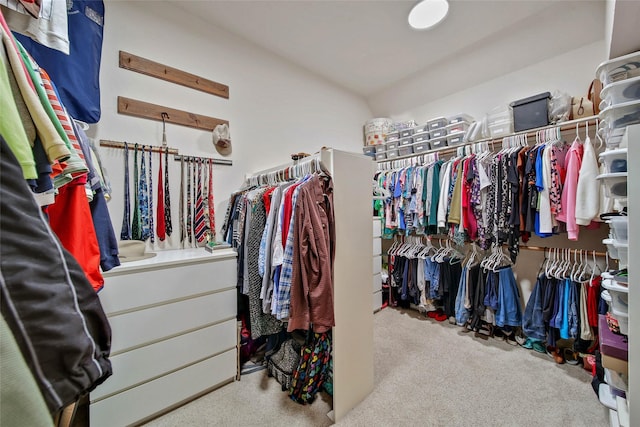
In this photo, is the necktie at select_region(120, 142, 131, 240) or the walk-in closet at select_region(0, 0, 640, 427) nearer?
the walk-in closet at select_region(0, 0, 640, 427)

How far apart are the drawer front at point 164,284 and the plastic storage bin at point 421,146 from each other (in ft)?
8.00

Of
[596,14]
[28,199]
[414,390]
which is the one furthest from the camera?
[596,14]

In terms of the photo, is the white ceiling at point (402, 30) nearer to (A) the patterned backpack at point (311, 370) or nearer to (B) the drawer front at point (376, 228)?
(B) the drawer front at point (376, 228)

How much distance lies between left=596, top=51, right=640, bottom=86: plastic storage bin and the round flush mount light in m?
1.27

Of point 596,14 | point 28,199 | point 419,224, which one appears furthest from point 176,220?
point 596,14

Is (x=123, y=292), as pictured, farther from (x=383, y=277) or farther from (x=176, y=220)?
(x=383, y=277)

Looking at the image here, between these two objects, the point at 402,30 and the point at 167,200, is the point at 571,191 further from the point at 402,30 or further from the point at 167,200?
the point at 167,200

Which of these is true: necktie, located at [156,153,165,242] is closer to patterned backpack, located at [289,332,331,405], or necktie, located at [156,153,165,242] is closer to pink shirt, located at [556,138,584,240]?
patterned backpack, located at [289,332,331,405]

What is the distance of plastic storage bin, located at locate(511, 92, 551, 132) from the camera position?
2.11 metres

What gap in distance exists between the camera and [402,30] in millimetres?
2314

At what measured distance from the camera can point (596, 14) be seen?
197 cm

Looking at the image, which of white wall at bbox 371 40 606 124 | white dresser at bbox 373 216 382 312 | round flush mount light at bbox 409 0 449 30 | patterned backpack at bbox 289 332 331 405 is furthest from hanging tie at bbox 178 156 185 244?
white wall at bbox 371 40 606 124

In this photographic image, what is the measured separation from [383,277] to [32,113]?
3116 mm

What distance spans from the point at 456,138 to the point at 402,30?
1187 mm
